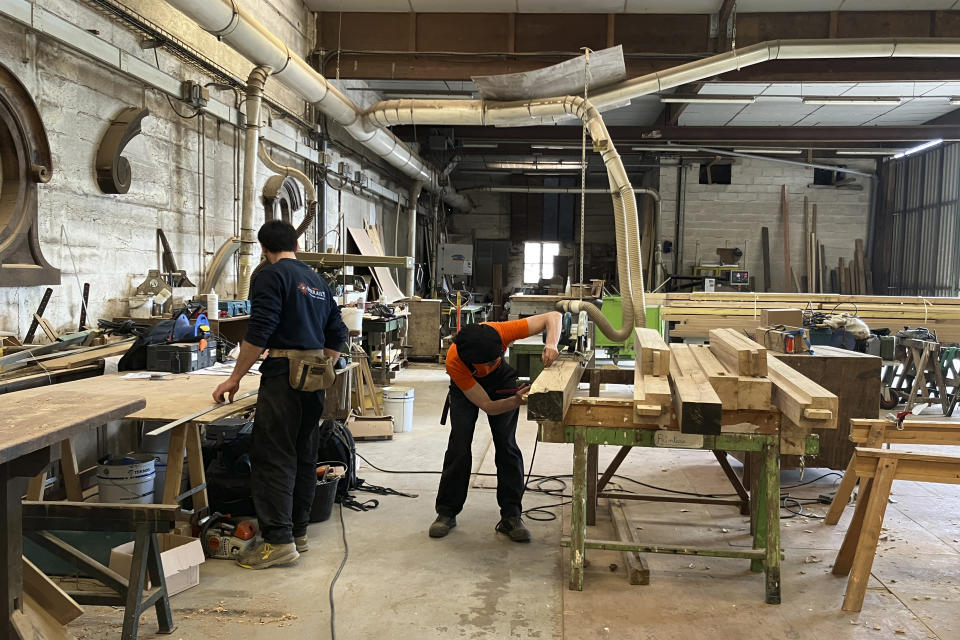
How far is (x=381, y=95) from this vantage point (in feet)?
33.7

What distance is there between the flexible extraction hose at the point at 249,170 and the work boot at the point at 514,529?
3.03 m

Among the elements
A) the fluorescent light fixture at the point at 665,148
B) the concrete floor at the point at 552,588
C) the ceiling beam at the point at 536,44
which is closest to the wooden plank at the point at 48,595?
the concrete floor at the point at 552,588

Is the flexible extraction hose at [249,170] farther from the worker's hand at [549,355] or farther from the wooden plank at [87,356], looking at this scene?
the worker's hand at [549,355]

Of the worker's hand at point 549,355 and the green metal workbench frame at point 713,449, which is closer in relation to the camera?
the green metal workbench frame at point 713,449

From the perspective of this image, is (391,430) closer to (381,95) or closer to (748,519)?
(748,519)

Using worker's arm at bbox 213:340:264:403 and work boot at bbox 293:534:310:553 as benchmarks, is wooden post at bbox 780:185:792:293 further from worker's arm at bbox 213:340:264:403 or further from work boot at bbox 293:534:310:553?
worker's arm at bbox 213:340:264:403

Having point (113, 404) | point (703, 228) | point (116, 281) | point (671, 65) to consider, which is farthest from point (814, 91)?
point (113, 404)

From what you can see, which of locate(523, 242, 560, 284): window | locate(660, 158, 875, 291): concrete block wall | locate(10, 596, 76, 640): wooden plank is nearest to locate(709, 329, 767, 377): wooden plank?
locate(10, 596, 76, 640): wooden plank

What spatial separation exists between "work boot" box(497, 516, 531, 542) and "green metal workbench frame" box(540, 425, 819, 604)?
20.9 inches

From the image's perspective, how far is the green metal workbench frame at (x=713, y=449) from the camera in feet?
8.73

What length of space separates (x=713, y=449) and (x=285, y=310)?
6.22 ft

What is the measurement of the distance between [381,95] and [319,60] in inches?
106

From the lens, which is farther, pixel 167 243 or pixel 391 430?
pixel 391 430

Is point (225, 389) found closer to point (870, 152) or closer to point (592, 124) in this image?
point (592, 124)
